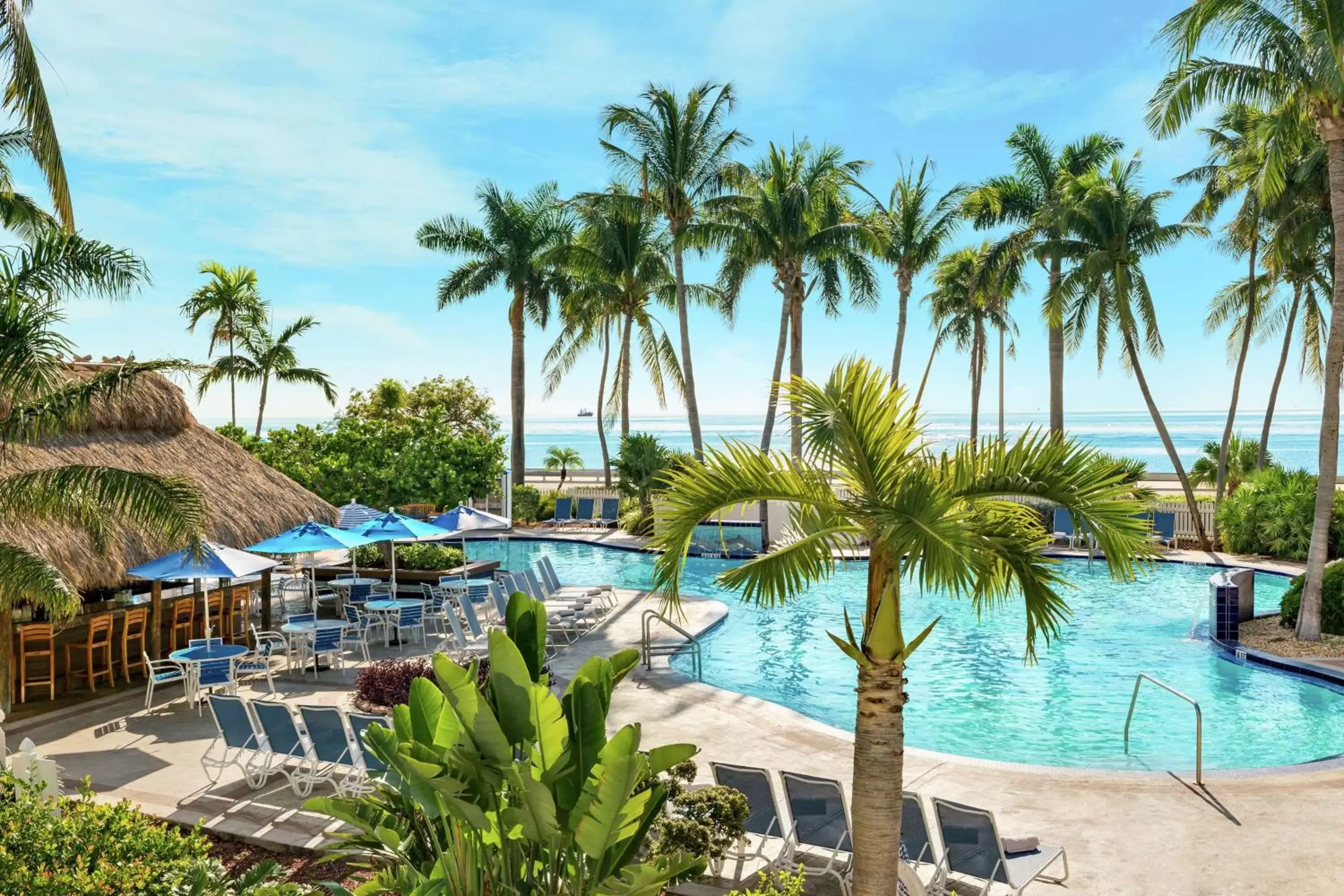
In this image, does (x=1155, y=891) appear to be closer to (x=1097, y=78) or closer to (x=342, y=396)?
(x=1097, y=78)

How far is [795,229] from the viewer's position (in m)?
26.9

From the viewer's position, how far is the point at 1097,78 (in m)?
31.1

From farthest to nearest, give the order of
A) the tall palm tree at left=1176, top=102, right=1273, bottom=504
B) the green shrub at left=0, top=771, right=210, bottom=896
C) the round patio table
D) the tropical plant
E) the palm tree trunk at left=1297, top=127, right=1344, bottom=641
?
the tall palm tree at left=1176, top=102, right=1273, bottom=504, the round patio table, the palm tree trunk at left=1297, top=127, right=1344, bottom=641, the green shrub at left=0, top=771, right=210, bottom=896, the tropical plant

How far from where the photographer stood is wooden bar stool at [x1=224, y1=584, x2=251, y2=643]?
14.2 meters

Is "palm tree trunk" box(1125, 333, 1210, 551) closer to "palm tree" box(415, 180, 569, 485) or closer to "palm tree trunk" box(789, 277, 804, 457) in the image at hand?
"palm tree trunk" box(789, 277, 804, 457)

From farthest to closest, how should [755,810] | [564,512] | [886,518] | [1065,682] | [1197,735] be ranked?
1. [564,512]
2. [1065,682]
3. [1197,735]
4. [755,810]
5. [886,518]

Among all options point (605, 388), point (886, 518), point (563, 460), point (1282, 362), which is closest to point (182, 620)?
point (886, 518)

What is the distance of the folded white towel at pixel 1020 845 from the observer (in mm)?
6520

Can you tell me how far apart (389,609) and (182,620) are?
273 centimetres

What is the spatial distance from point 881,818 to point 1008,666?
34.5 ft

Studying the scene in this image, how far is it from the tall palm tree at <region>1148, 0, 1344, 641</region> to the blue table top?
14.4m

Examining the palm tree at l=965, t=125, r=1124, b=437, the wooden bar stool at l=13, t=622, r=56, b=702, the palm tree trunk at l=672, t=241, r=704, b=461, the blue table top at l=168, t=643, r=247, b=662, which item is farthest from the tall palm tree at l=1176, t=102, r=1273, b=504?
the wooden bar stool at l=13, t=622, r=56, b=702

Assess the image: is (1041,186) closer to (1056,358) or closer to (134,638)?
(1056,358)

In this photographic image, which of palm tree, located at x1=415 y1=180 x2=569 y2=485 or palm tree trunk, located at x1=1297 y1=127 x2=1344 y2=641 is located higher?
palm tree, located at x1=415 y1=180 x2=569 y2=485
